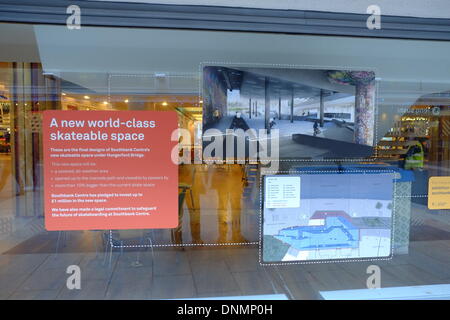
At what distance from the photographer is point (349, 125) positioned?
8.16 feet

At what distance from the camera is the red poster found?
204 cm

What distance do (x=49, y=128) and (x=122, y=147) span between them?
1.55 ft

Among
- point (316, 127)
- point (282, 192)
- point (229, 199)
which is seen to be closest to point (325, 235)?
point (282, 192)

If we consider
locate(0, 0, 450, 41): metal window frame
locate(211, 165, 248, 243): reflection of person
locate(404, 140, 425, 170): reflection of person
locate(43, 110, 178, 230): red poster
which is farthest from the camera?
locate(211, 165, 248, 243): reflection of person

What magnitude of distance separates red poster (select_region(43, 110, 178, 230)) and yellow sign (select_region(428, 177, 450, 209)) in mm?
2153

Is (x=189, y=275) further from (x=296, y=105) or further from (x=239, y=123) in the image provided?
(x=296, y=105)

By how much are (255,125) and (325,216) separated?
0.93 m

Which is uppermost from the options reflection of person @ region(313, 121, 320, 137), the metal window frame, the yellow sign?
the metal window frame

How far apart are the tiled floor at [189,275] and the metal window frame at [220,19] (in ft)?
7.11

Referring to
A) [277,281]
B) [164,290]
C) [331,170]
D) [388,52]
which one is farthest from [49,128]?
[388,52]

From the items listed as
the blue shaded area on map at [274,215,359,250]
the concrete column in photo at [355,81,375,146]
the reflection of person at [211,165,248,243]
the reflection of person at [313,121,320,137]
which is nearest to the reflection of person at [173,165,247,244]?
the reflection of person at [211,165,248,243]

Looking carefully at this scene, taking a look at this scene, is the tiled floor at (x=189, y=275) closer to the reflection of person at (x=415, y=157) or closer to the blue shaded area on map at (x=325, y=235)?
the blue shaded area on map at (x=325, y=235)

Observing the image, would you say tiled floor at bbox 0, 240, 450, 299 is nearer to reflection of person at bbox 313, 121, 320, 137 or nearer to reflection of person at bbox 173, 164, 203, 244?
reflection of person at bbox 173, 164, 203, 244
